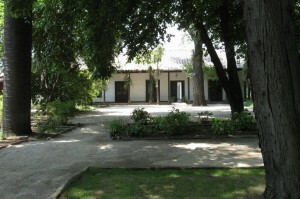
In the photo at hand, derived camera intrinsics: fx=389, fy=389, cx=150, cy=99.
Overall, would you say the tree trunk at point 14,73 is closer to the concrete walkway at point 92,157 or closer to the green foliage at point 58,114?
the concrete walkway at point 92,157

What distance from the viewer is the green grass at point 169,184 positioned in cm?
556

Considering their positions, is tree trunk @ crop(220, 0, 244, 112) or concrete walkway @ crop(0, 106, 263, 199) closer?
concrete walkway @ crop(0, 106, 263, 199)

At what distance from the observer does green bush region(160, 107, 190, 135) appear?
476 inches

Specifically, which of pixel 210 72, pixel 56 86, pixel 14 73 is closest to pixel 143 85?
pixel 210 72

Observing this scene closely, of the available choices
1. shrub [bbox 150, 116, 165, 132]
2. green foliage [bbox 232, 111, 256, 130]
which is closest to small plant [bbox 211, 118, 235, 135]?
green foliage [bbox 232, 111, 256, 130]

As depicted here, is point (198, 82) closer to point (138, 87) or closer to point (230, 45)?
point (138, 87)

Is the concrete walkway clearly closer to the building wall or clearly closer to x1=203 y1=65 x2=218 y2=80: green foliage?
x1=203 y1=65 x2=218 y2=80: green foliage

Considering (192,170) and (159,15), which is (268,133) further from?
(159,15)

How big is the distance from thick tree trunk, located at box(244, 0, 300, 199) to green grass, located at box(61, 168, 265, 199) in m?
1.28

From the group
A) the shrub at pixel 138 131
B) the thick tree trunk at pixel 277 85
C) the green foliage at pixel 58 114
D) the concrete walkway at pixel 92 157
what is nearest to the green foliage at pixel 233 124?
the concrete walkway at pixel 92 157

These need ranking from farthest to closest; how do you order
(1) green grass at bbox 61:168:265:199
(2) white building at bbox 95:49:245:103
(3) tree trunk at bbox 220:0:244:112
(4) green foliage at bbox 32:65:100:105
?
(2) white building at bbox 95:49:245:103
(4) green foliage at bbox 32:65:100:105
(3) tree trunk at bbox 220:0:244:112
(1) green grass at bbox 61:168:265:199

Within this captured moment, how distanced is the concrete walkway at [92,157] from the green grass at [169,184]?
1.44ft

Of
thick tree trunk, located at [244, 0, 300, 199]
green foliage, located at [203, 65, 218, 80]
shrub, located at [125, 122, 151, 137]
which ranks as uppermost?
green foliage, located at [203, 65, 218, 80]

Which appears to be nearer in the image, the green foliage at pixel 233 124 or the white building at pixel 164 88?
the green foliage at pixel 233 124
